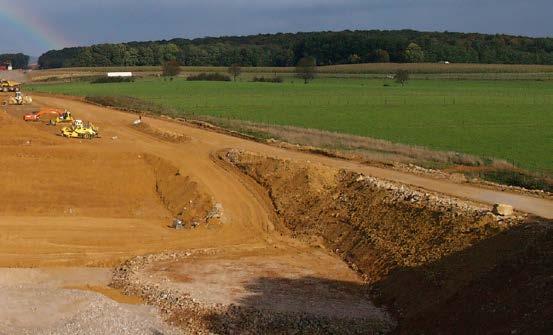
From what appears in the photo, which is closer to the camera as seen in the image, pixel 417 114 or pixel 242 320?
pixel 242 320

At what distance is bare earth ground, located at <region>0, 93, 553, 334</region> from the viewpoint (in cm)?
2197

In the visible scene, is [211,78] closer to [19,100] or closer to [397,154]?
[19,100]

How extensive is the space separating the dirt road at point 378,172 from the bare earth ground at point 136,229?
70 millimetres

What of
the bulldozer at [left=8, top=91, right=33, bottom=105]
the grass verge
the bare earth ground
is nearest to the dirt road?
the bare earth ground

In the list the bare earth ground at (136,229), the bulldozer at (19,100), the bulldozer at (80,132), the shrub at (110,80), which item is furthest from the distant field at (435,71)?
the bare earth ground at (136,229)

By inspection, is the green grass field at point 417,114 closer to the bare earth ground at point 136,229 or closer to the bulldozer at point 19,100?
the bare earth ground at point 136,229

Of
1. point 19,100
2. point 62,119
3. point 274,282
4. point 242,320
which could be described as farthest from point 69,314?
point 19,100

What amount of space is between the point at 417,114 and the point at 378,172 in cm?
4324

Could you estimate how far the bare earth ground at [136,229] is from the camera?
2197 centimetres

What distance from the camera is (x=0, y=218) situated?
111 feet

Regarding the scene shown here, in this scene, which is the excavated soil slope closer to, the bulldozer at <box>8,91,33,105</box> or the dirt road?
the dirt road

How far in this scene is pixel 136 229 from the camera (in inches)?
1245

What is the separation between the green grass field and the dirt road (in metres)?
9.54

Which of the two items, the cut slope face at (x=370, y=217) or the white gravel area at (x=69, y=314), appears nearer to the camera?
the white gravel area at (x=69, y=314)
